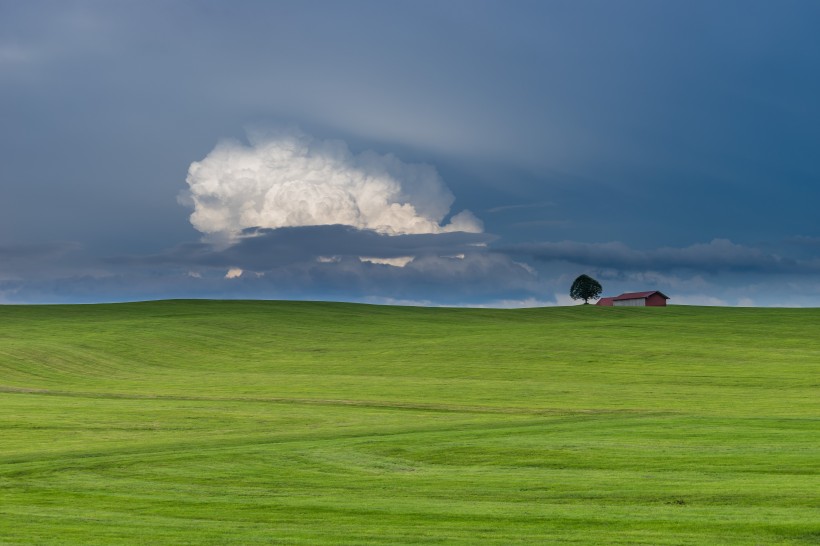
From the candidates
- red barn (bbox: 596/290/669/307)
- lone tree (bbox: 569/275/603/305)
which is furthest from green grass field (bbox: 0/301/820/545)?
lone tree (bbox: 569/275/603/305)

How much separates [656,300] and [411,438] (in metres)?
116

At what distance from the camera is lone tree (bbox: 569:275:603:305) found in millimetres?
157875

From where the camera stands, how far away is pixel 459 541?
1600cm

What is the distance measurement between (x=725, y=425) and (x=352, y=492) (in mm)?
17248

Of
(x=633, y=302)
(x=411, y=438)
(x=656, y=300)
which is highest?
(x=656, y=300)

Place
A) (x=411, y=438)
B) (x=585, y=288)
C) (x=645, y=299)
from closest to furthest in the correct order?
(x=411, y=438)
(x=645, y=299)
(x=585, y=288)

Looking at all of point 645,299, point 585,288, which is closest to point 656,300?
point 645,299

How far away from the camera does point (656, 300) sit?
463ft

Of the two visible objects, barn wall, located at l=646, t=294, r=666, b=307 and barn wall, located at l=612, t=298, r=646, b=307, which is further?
barn wall, located at l=612, t=298, r=646, b=307

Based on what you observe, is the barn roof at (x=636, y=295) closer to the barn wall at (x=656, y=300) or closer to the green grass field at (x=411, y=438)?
the barn wall at (x=656, y=300)

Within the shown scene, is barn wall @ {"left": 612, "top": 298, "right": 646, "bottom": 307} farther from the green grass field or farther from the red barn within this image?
the green grass field

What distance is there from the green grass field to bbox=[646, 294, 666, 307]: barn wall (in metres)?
54.2

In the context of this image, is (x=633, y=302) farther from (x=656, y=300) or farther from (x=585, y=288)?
(x=585, y=288)

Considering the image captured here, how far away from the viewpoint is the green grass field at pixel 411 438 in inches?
695
